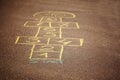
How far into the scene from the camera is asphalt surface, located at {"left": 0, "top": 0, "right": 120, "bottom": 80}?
18.2ft

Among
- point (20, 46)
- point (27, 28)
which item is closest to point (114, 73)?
point (20, 46)

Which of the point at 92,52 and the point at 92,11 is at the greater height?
the point at 92,52

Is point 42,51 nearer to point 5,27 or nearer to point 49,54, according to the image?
point 49,54

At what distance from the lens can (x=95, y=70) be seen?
572cm

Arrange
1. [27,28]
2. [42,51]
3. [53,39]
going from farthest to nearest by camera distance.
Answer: [27,28] → [53,39] → [42,51]

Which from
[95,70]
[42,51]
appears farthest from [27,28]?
[95,70]

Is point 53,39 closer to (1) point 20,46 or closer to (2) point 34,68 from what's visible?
(1) point 20,46

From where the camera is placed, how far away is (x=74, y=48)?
6.76 meters

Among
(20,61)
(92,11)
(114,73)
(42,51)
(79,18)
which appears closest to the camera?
(114,73)

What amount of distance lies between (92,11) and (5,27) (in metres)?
3.60

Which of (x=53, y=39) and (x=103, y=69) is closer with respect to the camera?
(x=103, y=69)

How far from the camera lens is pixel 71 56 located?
6.34 meters

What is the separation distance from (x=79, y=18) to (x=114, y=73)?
12.6 ft

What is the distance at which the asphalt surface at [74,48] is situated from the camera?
555 cm
